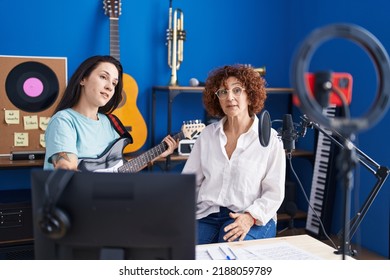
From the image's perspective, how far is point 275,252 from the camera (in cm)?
167

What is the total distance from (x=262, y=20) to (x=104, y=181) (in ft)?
10.9

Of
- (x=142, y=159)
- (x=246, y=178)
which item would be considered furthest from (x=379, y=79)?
(x=142, y=159)

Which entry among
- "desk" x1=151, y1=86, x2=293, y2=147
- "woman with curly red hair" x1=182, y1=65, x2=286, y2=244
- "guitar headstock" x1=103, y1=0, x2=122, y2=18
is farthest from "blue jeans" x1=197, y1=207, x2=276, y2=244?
"guitar headstock" x1=103, y1=0, x2=122, y2=18

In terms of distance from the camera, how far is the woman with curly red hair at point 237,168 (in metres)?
2.20

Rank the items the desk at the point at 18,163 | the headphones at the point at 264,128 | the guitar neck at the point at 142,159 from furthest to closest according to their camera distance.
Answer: the desk at the point at 18,163 < the guitar neck at the point at 142,159 < the headphones at the point at 264,128

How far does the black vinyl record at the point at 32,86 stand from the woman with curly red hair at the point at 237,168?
147 centimetres

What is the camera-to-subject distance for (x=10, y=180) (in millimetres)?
3387

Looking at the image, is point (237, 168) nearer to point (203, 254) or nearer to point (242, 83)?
point (242, 83)

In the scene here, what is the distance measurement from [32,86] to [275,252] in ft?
7.76

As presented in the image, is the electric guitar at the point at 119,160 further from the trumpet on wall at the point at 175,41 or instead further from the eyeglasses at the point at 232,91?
the eyeglasses at the point at 232,91

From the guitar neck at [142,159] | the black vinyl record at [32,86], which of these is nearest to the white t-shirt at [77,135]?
the guitar neck at [142,159]

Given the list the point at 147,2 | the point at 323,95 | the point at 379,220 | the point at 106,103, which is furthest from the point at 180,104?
the point at 323,95

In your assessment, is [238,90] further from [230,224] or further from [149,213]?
[149,213]

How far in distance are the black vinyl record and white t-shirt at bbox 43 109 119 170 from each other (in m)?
0.89
